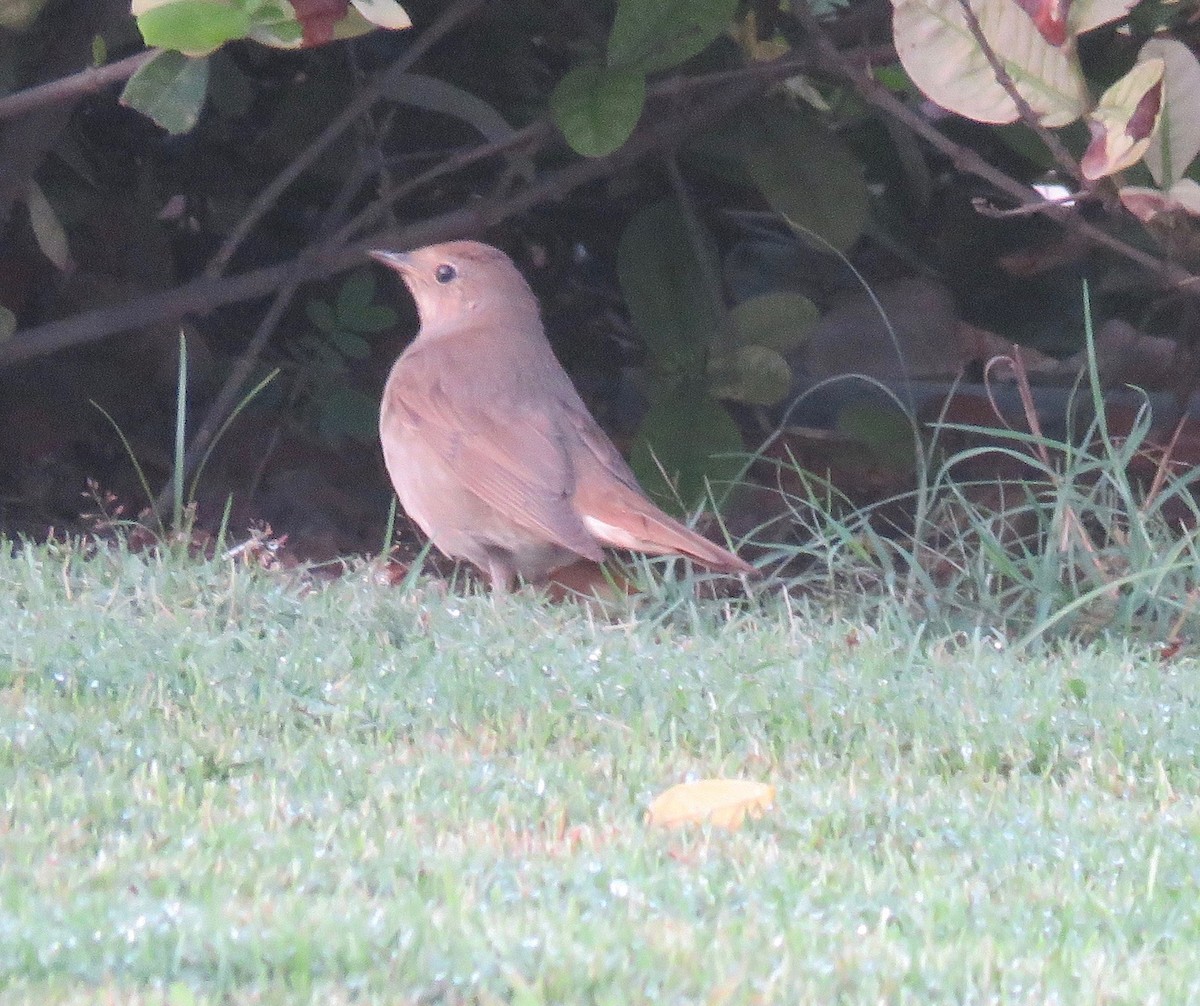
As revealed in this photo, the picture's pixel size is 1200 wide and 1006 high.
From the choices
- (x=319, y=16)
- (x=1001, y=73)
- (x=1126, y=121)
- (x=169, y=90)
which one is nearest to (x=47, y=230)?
(x=169, y=90)

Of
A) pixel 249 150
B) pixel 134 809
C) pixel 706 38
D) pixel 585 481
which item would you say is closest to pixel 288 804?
pixel 134 809

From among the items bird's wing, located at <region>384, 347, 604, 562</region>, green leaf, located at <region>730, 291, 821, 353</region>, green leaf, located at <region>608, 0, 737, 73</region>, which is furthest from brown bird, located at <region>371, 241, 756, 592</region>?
green leaf, located at <region>608, 0, 737, 73</region>

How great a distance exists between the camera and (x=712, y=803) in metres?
3.20

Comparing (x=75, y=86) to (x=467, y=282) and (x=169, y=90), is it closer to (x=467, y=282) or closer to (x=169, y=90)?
(x=169, y=90)

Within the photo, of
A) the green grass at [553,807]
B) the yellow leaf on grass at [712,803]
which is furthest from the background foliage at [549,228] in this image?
the yellow leaf on grass at [712,803]

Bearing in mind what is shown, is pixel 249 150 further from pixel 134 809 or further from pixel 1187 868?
pixel 1187 868

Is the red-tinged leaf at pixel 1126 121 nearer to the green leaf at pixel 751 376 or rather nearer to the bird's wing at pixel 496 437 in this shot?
the bird's wing at pixel 496 437

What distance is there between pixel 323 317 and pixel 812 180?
2.01 metres

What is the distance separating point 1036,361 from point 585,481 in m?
3.37

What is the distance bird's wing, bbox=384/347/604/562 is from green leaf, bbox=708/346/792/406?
68 cm

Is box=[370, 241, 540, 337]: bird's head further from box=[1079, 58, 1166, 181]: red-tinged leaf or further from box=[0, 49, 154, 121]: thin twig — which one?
box=[1079, 58, 1166, 181]: red-tinged leaf

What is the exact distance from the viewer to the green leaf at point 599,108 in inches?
231

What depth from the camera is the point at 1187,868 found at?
3010 millimetres

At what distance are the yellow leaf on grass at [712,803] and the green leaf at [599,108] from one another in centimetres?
302
